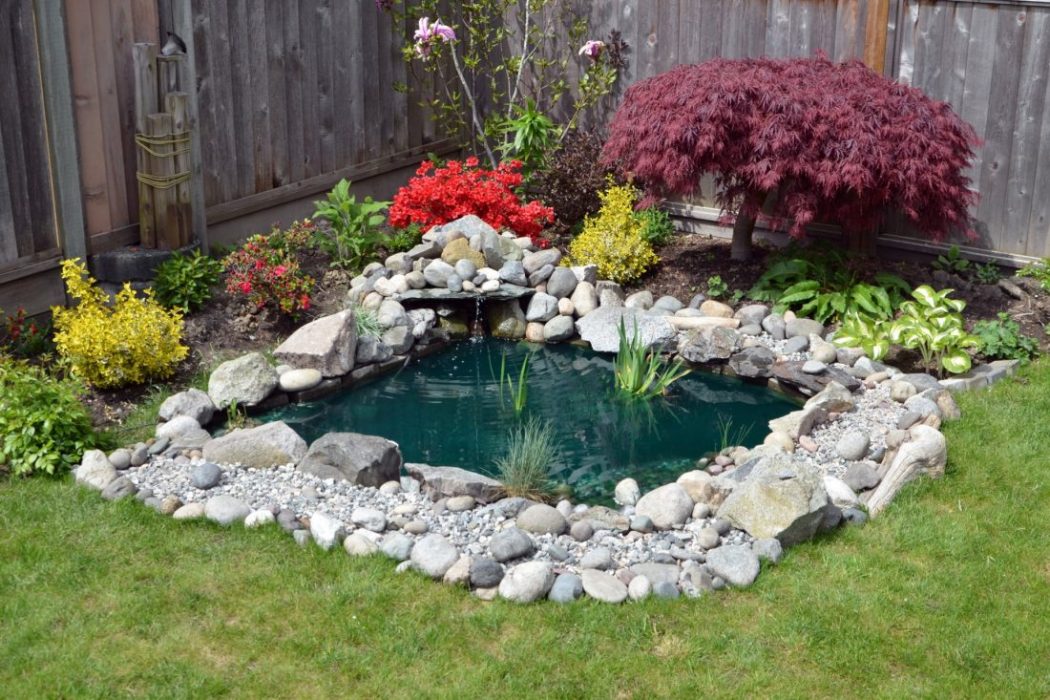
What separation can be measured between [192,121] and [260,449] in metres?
2.79

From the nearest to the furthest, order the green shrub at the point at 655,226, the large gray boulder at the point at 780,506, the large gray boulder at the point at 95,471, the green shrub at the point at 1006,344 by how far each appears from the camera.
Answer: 1. the large gray boulder at the point at 780,506
2. the large gray boulder at the point at 95,471
3. the green shrub at the point at 1006,344
4. the green shrub at the point at 655,226

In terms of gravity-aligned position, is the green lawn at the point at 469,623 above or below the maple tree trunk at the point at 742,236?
below

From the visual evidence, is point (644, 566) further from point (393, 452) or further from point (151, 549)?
point (151, 549)

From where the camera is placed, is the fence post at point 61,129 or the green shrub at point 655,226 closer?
the fence post at point 61,129

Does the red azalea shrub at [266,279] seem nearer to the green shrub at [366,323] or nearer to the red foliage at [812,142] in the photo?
the green shrub at [366,323]

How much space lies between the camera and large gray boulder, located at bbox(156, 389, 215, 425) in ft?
19.9

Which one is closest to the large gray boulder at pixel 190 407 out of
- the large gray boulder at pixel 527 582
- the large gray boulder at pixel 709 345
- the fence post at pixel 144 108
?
the fence post at pixel 144 108

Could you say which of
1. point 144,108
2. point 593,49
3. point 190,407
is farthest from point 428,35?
point 190,407

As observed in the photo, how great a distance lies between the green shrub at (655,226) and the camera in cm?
861

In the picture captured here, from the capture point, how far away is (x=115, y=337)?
6.14 m

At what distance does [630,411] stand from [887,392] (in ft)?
4.53

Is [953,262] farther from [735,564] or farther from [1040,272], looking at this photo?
[735,564]

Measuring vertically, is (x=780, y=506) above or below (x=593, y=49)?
below

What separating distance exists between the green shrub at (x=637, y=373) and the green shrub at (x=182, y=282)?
247 cm
